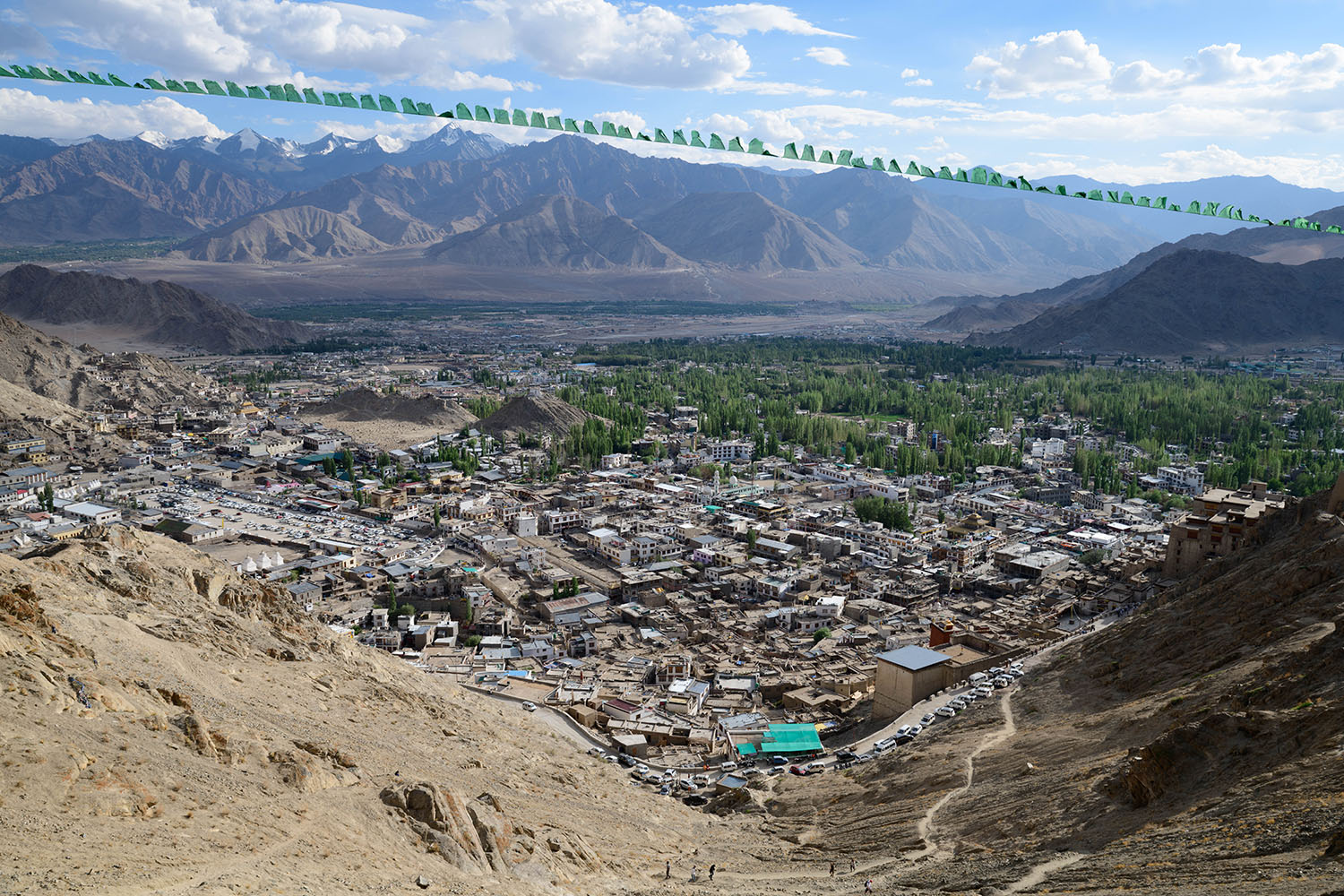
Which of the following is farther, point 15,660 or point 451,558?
point 451,558

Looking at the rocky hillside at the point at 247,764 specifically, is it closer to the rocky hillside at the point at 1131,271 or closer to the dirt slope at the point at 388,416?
the dirt slope at the point at 388,416

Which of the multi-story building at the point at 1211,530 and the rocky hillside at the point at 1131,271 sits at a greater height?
the rocky hillside at the point at 1131,271

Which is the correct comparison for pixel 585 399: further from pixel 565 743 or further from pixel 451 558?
pixel 565 743

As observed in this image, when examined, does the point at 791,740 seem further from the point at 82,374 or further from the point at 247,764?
the point at 82,374

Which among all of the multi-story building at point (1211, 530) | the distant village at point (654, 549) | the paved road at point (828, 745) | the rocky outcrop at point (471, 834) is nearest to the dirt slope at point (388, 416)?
the distant village at point (654, 549)

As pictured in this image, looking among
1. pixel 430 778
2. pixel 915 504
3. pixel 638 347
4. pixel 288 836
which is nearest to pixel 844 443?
pixel 915 504

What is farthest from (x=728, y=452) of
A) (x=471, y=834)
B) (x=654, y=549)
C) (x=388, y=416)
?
(x=471, y=834)

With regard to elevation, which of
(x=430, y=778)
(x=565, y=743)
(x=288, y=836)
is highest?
(x=288, y=836)
